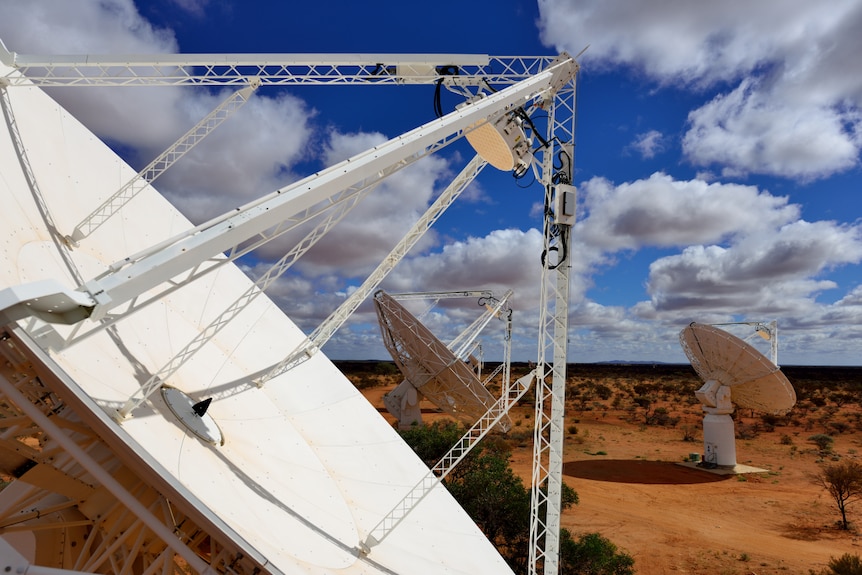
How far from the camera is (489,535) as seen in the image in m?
16.5

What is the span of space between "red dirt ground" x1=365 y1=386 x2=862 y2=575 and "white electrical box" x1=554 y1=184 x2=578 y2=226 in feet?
40.1

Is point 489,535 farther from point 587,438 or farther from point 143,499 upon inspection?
point 587,438

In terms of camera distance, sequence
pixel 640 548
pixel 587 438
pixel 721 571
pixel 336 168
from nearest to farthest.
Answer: pixel 336 168
pixel 721 571
pixel 640 548
pixel 587 438

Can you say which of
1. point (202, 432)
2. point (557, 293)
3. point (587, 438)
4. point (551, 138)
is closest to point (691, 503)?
point (587, 438)

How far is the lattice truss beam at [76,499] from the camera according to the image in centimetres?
482

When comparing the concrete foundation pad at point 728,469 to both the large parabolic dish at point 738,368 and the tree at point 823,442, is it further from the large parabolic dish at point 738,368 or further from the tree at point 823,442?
the tree at point 823,442

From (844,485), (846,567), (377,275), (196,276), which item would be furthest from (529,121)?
(844,485)

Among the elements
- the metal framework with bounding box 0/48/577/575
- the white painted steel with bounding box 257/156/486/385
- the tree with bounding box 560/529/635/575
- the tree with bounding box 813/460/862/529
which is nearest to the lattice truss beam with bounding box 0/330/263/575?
the metal framework with bounding box 0/48/577/575

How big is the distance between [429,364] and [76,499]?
820 inches

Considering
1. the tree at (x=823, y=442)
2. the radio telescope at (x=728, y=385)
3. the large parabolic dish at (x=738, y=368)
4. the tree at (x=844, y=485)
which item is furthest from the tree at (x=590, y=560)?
the tree at (x=823, y=442)

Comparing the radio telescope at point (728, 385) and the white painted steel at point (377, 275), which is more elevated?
the radio telescope at point (728, 385)

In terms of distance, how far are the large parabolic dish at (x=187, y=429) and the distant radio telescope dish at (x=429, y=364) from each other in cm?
1262

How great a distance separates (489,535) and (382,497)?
7.76m

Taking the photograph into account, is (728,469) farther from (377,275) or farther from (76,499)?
(76,499)
